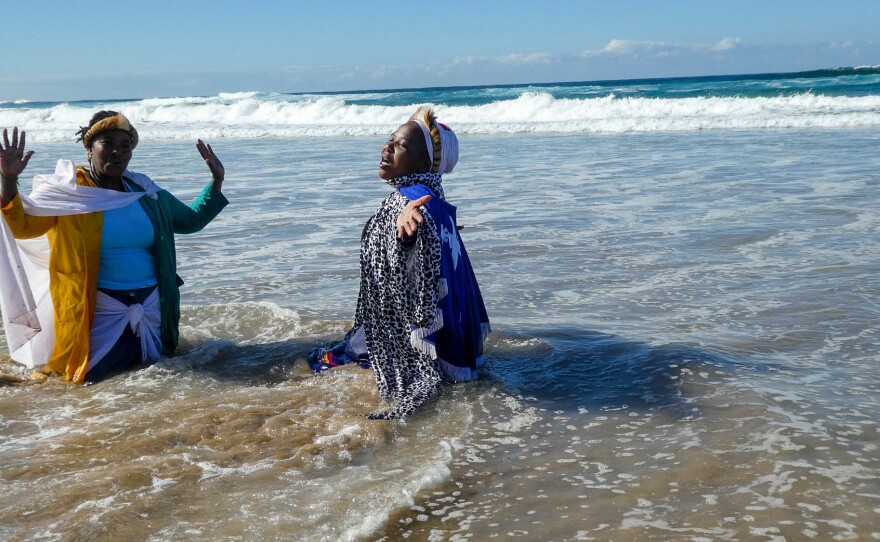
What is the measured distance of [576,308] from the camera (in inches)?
228

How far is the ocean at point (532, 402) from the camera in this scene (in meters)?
2.96

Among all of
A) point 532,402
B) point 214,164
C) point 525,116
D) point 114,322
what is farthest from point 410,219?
point 525,116

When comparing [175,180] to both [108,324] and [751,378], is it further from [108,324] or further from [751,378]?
[751,378]

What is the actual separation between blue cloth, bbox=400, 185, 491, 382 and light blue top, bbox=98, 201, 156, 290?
4.85ft

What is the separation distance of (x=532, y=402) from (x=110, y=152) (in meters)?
2.52

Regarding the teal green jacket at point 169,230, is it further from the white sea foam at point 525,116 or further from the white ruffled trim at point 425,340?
the white sea foam at point 525,116

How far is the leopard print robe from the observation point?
163 inches

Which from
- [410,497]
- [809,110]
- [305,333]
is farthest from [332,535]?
[809,110]

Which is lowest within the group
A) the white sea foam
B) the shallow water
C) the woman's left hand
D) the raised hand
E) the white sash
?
the shallow water

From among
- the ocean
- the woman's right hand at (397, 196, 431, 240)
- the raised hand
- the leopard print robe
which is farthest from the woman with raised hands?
the woman's right hand at (397, 196, 431, 240)

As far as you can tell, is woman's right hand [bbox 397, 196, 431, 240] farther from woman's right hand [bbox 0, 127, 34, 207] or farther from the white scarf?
woman's right hand [bbox 0, 127, 34, 207]

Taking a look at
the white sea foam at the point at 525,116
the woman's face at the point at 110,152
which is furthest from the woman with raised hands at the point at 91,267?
the white sea foam at the point at 525,116

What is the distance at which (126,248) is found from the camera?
4.74 meters

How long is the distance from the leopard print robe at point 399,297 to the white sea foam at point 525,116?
1904 centimetres
